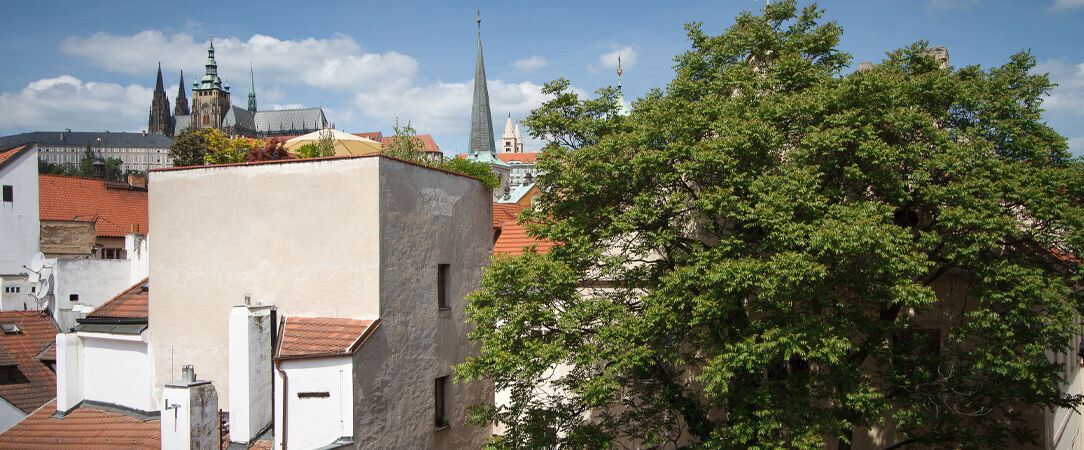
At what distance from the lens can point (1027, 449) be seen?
604 inches

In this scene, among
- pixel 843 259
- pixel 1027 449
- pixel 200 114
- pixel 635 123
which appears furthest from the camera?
pixel 200 114

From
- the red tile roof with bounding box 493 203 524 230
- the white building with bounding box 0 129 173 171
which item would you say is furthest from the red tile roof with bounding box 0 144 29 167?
the white building with bounding box 0 129 173 171

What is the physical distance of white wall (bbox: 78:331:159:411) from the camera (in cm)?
1562

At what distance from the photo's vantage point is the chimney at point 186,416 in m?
12.6

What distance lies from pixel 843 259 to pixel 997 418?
7.45 m

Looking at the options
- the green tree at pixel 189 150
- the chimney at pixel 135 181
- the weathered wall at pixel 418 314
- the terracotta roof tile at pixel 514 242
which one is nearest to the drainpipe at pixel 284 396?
the weathered wall at pixel 418 314

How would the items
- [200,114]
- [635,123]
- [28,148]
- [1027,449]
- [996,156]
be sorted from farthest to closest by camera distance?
[200,114] → [28,148] → [1027,449] → [635,123] → [996,156]

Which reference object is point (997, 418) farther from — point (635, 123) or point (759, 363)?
point (635, 123)

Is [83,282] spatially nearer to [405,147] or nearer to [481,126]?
[405,147]

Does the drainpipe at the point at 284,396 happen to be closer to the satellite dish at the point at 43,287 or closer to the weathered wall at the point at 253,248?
the weathered wall at the point at 253,248

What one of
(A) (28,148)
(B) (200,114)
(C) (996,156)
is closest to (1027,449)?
(C) (996,156)

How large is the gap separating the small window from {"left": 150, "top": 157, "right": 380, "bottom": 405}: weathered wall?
10.0 feet

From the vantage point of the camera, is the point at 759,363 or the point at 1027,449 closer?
the point at 759,363

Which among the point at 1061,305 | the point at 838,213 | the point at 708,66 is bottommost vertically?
the point at 1061,305
